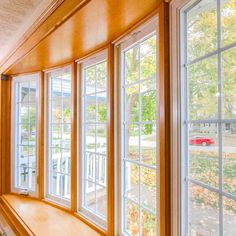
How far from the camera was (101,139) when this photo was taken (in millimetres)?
1938

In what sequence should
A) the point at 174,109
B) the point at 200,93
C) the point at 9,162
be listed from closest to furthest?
the point at 200,93 < the point at 174,109 < the point at 9,162

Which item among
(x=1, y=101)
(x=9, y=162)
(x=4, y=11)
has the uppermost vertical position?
(x=4, y=11)

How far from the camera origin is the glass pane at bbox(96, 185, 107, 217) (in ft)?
6.17

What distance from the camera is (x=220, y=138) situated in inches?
35.8

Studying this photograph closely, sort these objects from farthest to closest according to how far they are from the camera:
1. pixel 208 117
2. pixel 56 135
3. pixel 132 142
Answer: pixel 56 135, pixel 132 142, pixel 208 117

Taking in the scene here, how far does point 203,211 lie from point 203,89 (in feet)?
1.87

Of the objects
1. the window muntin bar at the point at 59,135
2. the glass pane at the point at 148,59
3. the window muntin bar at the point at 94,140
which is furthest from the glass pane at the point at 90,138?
the glass pane at the point at 148,59

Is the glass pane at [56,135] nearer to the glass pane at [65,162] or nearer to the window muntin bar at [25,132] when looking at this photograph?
the glass pane at [65,162]

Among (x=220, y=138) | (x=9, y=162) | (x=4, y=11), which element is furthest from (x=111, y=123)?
(x=9, y=162)

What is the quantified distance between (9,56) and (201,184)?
2313 mm

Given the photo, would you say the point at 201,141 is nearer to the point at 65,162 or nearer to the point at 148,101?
the point at 148,101

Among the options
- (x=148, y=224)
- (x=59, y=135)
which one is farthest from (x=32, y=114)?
(x=148, y=224)

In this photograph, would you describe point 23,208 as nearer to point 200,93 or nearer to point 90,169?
point 90,169

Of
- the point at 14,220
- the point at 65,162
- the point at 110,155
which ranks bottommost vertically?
the point at 14,220
